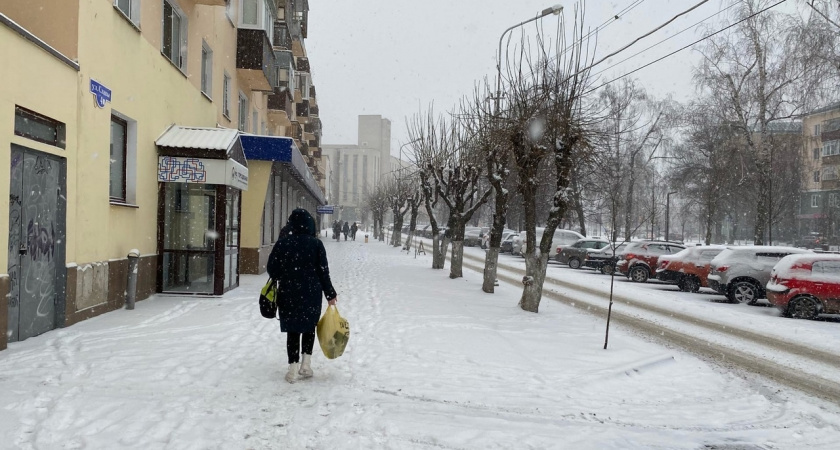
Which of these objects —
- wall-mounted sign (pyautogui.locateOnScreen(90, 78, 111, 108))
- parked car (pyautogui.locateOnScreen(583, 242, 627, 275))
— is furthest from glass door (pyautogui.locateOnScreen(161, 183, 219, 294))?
parked car (pyautogui.locateOnScreen(583, 242, 627, 275))

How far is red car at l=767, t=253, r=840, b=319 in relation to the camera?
12.9 metres

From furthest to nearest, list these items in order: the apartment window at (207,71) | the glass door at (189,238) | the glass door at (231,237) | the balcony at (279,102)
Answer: the balcony at (279,102), the apartment window at (207,71), the glass door at (231,237), the glass door at (189,238)

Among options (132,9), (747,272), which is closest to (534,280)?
(747,272)

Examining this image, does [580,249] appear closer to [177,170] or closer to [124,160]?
[177,170]

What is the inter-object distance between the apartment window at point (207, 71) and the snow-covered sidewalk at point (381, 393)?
7740 millimetres

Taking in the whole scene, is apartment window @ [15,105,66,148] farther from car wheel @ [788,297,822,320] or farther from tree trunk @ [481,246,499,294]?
car wheel @ [788,297,822,320]

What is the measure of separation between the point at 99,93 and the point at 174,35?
455cm

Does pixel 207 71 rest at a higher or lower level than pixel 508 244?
higher

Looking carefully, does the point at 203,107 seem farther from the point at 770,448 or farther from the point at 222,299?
the point at 770,448

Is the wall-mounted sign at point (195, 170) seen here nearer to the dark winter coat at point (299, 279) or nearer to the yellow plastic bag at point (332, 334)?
the dark winter coat at point (299, 279)

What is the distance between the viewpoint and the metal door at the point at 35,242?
6910mm

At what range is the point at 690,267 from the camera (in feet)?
62.9

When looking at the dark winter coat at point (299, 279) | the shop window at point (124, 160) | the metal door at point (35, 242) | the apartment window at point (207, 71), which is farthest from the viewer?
the apartment window at point (207, 71)

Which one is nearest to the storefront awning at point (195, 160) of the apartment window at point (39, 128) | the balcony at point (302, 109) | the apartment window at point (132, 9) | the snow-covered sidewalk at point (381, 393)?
the apartment window at point (132, 9)
